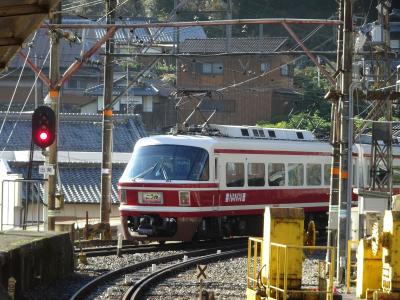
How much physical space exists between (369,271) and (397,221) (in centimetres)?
164

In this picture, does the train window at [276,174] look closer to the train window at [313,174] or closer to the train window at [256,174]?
the train window at [256,174]

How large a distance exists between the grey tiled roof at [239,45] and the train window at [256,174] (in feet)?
86.2

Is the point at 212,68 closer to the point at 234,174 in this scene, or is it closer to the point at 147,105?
the point at 147,105

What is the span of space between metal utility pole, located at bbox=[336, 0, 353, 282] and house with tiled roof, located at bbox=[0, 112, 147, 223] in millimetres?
15104

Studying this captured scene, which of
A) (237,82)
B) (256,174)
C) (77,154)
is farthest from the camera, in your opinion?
(237,82)

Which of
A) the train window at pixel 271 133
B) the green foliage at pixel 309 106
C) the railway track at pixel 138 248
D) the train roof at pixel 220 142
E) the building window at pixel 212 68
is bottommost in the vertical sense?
the railway track at pixel 138 248

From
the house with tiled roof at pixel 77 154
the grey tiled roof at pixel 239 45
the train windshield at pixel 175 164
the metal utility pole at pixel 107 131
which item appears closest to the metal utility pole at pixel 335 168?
the train windshield at pixel 175 164

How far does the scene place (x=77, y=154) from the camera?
4109cm

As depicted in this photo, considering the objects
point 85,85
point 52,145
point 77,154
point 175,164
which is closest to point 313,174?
point 175,164

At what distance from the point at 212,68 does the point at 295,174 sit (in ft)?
94.7

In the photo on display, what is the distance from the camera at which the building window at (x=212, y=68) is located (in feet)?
182

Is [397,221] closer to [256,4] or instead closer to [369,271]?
[369,271]

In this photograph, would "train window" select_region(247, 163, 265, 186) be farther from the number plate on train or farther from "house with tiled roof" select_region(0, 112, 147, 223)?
"house with tiled roof" select_region(0, 112, 147, 223)

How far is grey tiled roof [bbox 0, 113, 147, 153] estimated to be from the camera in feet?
143
